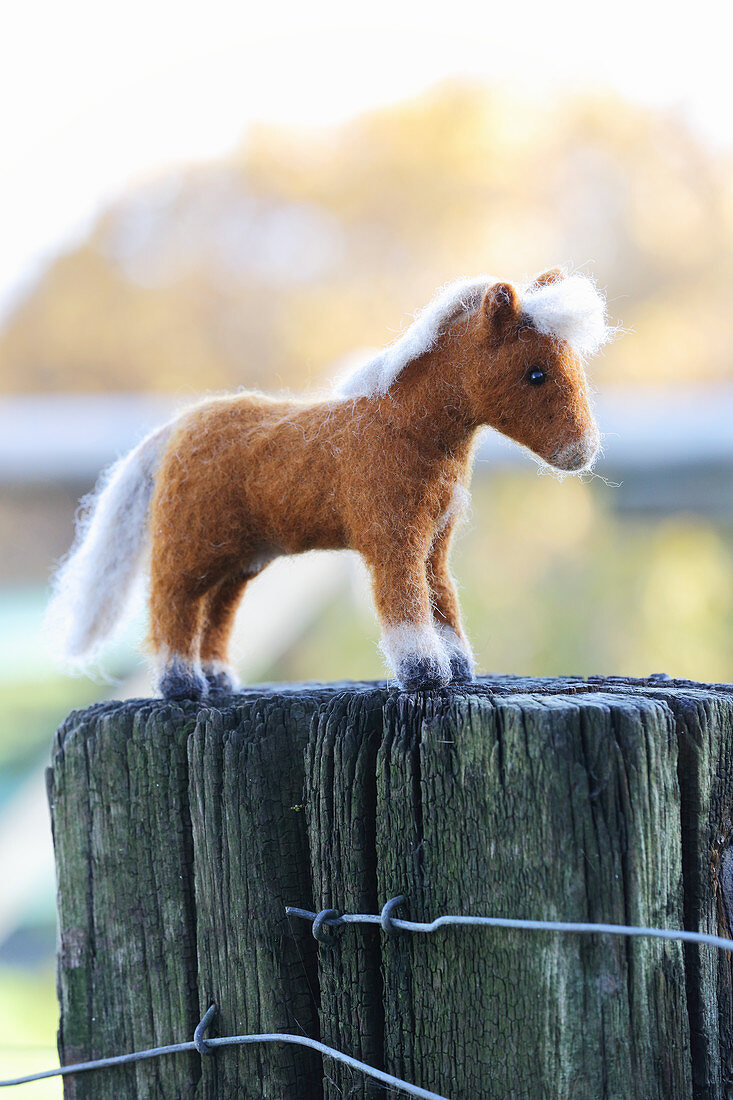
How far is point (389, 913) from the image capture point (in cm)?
106

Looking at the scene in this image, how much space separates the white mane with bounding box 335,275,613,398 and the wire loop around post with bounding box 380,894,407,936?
0.70 meters

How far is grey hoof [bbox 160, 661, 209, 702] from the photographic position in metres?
1.47

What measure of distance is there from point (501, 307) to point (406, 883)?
754 millimetres

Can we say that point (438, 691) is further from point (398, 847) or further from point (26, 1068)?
point (26, 1068)

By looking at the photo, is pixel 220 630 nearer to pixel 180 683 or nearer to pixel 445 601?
pixel 180 683

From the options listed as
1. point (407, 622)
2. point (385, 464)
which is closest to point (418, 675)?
point (407, 622)

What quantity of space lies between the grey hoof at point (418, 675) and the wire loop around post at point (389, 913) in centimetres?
29

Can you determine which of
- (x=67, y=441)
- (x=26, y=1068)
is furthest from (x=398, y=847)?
(x=67, y=441)

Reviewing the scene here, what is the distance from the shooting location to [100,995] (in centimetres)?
124

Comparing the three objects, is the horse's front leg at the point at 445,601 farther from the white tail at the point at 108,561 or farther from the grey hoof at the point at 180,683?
the white tail at the point at 108,561

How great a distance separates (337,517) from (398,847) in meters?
0.50

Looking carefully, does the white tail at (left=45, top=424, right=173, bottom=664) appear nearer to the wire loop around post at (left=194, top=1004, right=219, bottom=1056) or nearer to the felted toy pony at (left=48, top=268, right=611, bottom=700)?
the felted toy pony at (left=48, top=268, right=611, bottom=700)

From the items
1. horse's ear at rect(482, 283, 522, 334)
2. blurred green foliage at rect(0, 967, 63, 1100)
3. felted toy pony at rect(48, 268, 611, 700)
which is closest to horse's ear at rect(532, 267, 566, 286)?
felted toy pony at rect(48, 268, 611, 700)

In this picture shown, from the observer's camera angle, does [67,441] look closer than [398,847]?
No
